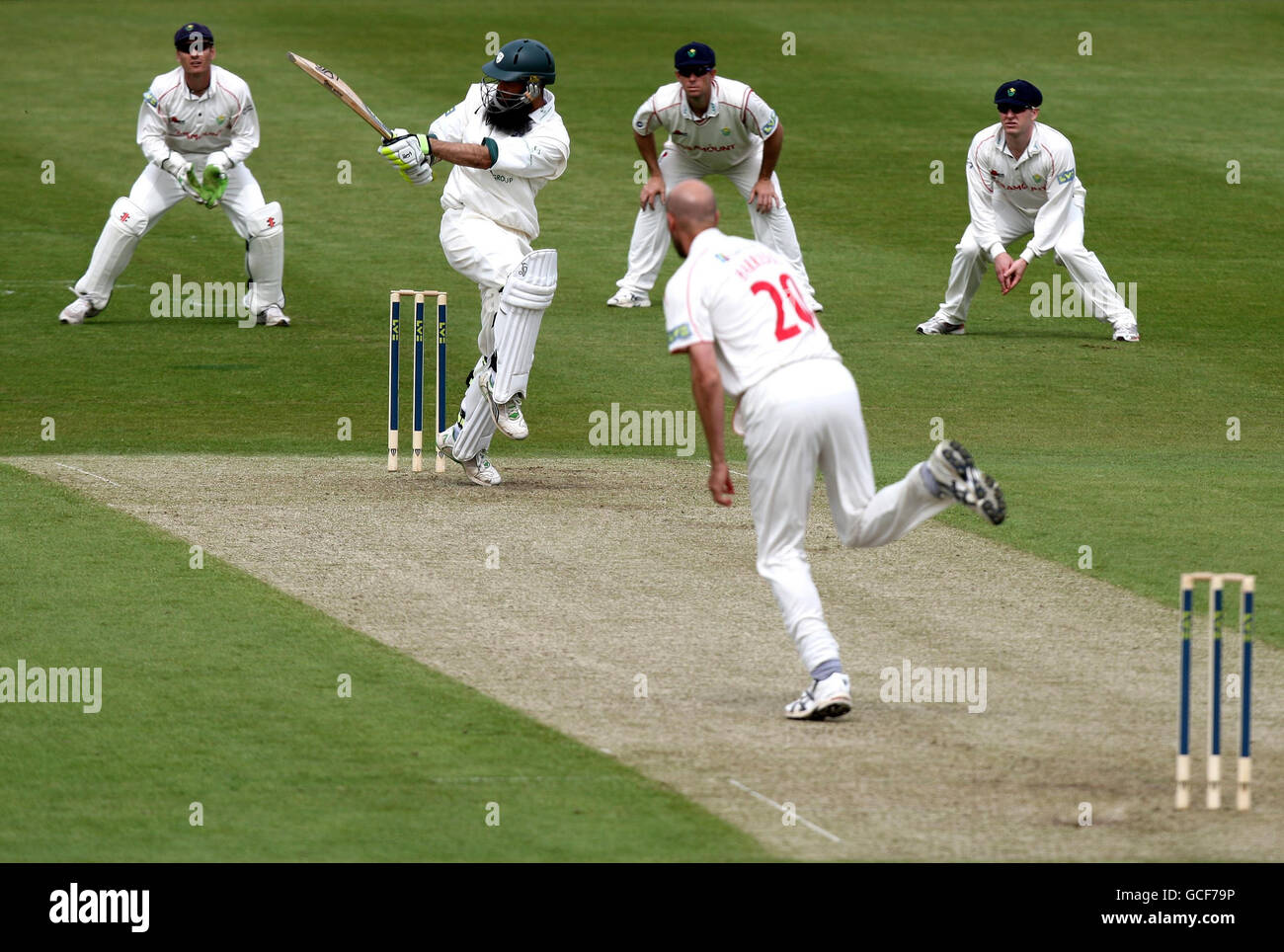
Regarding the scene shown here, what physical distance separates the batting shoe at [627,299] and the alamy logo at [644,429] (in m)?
3.28

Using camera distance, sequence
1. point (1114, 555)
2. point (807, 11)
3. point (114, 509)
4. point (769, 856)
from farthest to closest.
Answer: point (807, 11) → point (114, 509) → point (1114, 555) → point (769, 856)

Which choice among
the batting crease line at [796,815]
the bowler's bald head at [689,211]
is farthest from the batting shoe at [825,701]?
the bowler's bald head at [689,211]

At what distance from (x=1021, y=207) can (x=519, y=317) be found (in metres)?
6.22

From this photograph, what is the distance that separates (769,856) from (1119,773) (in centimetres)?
150

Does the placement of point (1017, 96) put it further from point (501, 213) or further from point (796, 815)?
point (796, 815)

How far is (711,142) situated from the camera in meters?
16.2

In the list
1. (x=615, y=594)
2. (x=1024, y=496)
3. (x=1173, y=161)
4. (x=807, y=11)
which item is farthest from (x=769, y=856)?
(x=807, y=11)

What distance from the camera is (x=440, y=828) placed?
20.8ft

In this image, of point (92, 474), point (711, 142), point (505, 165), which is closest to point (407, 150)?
point (505, 165)

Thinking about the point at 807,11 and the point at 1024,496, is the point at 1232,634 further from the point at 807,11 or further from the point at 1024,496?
the point at 807,11

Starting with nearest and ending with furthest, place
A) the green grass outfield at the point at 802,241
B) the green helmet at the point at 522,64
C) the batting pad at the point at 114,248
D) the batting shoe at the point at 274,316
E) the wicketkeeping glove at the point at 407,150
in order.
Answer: the wicketkeeping glove at the point at 407,150
the green helmet at the point at 522,64
the green grass outfield at the point at 802,241
the batting pad at the point at 114,248
the batting shoe at the point at 274,316

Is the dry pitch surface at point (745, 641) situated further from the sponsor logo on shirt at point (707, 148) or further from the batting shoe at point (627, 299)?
the batting shoe at point (627, 299)

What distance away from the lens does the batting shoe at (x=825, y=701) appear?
292 inches

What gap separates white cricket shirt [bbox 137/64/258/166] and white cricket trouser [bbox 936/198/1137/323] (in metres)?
5.71
